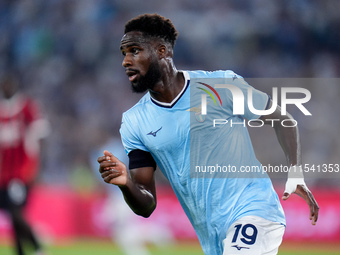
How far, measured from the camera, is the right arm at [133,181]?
3.71 metres

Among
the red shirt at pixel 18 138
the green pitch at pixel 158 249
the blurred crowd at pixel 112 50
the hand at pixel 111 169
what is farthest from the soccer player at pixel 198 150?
the blurred crowd at pixel 112 50

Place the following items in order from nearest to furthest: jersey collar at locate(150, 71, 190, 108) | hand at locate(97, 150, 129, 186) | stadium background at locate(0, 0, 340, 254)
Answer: hand at locate(97, 150, 129, 186) < jersey collar at locate(150, 71, 190, 108) < stadium background at locate(0, 0, 340, 254)

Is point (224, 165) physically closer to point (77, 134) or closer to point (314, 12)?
point (77, 134)

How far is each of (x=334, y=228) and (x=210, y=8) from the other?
21.1ft

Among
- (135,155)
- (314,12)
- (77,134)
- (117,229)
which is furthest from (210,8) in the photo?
(135,155)

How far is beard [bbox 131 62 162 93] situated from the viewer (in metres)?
4.29

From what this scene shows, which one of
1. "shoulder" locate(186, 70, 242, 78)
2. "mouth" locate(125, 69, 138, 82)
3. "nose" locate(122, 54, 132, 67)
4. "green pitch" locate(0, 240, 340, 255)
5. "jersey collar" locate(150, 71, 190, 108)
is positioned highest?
"nose" locate(122, 54, 132, 67)

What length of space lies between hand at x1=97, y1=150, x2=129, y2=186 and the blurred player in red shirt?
5389 millimetres

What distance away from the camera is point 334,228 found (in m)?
10.2

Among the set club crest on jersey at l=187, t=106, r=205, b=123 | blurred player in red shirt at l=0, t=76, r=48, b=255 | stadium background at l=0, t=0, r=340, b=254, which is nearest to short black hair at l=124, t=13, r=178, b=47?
club crest on jersey at l=187, t=106, r=205, b=123

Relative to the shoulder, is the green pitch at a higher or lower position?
lower

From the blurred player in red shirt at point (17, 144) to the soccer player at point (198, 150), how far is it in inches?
192

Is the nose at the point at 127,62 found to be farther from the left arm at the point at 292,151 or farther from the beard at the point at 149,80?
the left arm at the point at 292,151

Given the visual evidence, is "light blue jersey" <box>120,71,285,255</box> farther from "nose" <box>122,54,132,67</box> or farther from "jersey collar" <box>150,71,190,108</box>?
"nose" <box>122,54,132,67</box>
